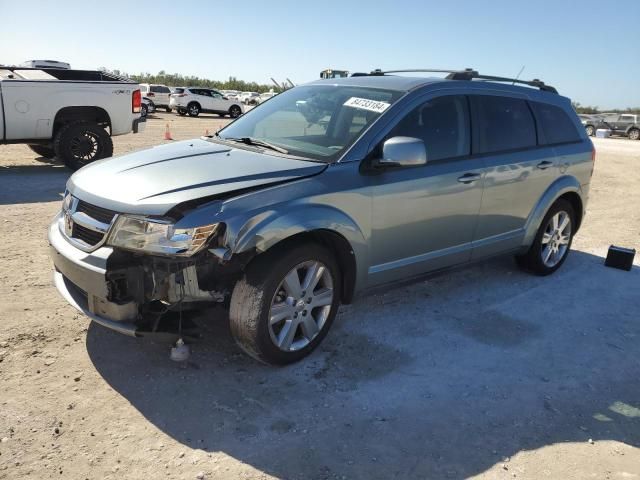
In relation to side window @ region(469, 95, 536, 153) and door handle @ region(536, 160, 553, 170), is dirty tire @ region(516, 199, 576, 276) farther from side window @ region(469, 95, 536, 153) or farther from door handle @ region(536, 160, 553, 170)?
side window @ region(469, 95, 536, 153)

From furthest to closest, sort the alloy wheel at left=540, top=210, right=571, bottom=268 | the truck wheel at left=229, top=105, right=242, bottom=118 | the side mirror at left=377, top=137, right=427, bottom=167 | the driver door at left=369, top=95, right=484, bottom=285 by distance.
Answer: the truck wheel at left=229, top=105, right=242, bottom=118, the alloy wheel at left=540, top=210, right=571, bottom=268, the driver door at left=369, top=95, right=484, bottom=285, the side mirror at left=377, top=137, right=427, bottom=167

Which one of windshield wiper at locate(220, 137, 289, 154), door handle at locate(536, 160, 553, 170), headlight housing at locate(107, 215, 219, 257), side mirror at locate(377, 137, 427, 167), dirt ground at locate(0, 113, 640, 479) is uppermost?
side mirror at locate(377, 137, 427, 167)

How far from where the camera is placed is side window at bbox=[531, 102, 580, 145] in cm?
541

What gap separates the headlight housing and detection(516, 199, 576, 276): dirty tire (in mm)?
3678

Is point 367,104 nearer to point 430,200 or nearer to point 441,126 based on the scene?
point 441,126

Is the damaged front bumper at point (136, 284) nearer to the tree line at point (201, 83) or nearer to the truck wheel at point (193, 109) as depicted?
the truck wheel at point (193, 109)

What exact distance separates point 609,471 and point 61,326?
11.6 feet

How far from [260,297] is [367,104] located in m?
1.74

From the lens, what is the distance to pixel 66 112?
9922 millimetres

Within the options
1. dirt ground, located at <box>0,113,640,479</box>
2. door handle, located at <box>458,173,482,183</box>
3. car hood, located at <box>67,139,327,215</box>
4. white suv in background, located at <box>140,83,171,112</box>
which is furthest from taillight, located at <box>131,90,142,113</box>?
white suv in background, located at <box>140,83,171,112</box>

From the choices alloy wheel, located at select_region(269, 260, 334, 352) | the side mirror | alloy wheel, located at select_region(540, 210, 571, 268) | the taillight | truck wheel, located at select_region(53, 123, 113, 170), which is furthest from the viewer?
the taillight

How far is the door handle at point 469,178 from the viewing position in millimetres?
4426

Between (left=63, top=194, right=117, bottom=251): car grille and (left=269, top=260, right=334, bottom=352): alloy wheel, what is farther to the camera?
(left=269, top=260, right=334, bottom=352): alloy wheel

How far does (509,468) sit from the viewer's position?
9.31ft
